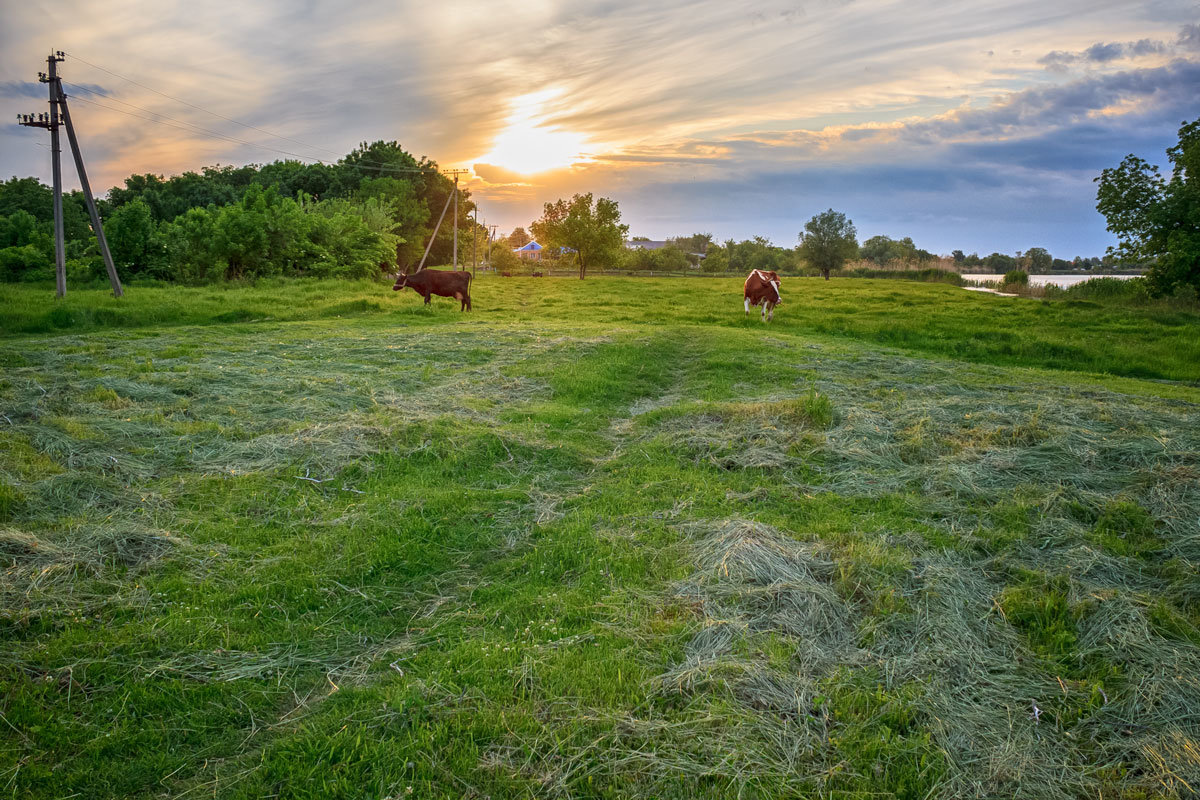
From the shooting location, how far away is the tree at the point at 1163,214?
26.0 meters

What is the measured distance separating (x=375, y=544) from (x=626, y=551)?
7.31ft

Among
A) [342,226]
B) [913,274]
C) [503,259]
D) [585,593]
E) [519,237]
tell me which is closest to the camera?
[585,593]

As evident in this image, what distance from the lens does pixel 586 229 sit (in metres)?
64.2

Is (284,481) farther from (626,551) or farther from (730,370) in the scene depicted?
(730,370)

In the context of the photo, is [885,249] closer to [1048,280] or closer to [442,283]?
[1048,280]

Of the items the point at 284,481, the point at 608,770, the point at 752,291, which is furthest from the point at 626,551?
the point at 752,291

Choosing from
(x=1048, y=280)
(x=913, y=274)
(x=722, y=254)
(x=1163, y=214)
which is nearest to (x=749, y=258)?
(x=722, y=254)

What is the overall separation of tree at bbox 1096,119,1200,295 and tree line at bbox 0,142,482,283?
1519 inches

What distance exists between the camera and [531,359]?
14938 millimetres

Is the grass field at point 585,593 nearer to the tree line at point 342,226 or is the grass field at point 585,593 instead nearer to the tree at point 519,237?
the tree line at point 342,226

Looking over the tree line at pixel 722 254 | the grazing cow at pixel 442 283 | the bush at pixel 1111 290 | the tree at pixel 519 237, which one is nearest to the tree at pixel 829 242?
the tree line at pixel 722 254

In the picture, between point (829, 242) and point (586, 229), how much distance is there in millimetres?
26757

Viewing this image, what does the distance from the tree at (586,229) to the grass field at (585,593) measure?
2208 inches

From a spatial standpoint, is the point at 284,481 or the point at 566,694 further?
the point at 284,481
